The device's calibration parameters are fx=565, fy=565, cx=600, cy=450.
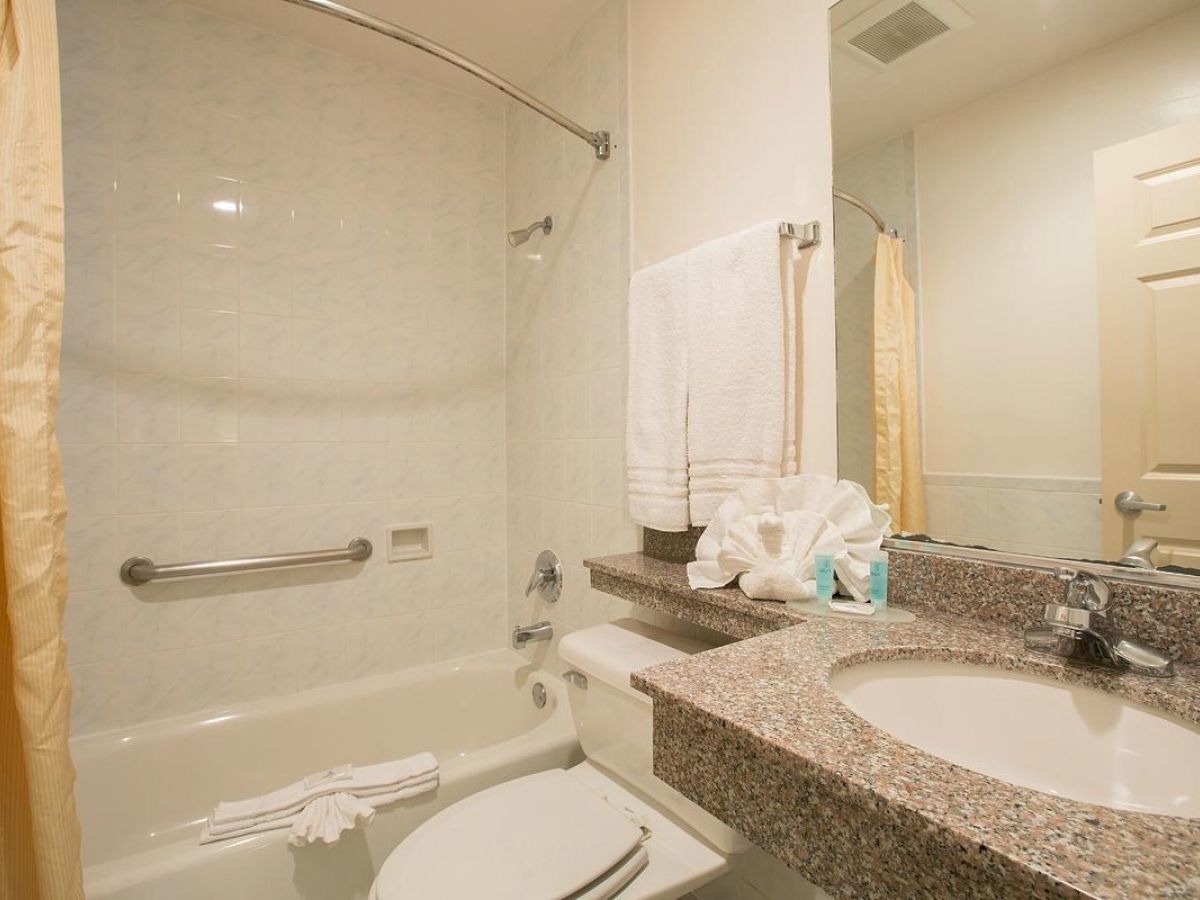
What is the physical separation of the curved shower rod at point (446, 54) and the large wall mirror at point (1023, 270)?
0.74 m

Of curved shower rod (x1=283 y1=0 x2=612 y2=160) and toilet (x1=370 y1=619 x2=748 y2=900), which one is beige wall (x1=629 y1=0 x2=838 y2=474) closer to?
curved shower rod (x1=283 y1=0 x2=612 y2=160)

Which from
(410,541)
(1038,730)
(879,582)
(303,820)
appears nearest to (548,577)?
(410,541)

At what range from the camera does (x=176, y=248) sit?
162cm

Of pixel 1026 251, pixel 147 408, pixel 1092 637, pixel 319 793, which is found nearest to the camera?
pixel 1092 637

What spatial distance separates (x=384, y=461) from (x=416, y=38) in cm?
122

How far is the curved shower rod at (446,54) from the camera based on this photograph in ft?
3.91

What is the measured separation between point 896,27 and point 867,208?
298mm

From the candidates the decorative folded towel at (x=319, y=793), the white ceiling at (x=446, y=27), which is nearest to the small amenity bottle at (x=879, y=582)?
the decorative folded towel at (x=319, y=793)

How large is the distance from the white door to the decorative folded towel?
134cm

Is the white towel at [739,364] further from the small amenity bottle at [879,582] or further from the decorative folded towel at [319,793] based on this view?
the decorative folded towel at [319,793]

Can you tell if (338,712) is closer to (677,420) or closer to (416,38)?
(677,420)

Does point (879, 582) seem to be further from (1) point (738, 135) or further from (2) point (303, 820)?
(2) point (303, 820)

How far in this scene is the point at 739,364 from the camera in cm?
112

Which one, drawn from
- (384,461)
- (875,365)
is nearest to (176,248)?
(384,461)
